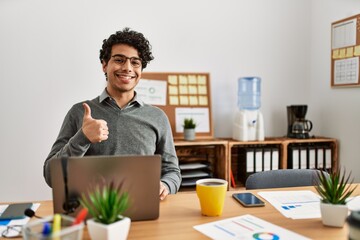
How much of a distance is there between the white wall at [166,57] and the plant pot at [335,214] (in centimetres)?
194

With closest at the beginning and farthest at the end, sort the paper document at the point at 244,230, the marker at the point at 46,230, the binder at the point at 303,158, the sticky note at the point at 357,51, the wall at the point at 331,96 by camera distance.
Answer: the marker at the point at 46,230, the paper document at the point at 244,230, the sticky note at the point at 357,51, the wall at the point at 331,96, the binder at the point at 303,158

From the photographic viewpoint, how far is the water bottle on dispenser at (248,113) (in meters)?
2.85

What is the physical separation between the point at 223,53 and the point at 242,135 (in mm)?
747

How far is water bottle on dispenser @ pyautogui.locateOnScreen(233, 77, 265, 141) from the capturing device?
2.85 metres

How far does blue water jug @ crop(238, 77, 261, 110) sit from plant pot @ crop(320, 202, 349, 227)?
2.02 meters

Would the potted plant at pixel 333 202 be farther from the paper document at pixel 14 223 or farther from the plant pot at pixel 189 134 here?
the plant pot at pixel 189 134

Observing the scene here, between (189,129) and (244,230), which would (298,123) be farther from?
(244,230)

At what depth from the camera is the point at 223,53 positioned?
121 inches

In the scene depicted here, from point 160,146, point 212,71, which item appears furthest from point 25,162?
point 212,71

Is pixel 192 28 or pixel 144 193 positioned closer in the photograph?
pixel 144 193

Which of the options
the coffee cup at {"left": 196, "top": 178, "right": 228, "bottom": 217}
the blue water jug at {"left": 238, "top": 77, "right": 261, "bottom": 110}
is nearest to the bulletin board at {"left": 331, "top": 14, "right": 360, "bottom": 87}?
the blue water jug at {"left": 238, "top": 77, "right": 261, "bottom": 110}

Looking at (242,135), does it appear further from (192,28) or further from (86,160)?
(86,160)

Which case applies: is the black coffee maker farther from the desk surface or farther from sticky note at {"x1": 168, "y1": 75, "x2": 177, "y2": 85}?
the desk surface

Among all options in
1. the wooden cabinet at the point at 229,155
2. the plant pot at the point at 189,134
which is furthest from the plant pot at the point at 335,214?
the plant pot at the point at 189,134
